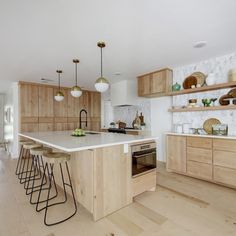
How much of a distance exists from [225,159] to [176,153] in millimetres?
913

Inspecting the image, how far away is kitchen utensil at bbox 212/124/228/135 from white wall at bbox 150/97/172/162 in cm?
110

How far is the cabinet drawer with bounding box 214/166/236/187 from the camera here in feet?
8.71

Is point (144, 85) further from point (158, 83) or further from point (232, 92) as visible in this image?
point (232, 92)

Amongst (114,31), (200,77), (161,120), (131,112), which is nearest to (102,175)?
(114,31)

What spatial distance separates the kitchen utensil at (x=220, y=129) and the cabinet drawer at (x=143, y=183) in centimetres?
161

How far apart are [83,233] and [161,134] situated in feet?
10.4

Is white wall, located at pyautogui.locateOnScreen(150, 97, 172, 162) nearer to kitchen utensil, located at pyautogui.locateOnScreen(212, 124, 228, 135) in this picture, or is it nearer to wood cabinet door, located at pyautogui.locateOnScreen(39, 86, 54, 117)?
kitchen utensil, located at pyautogui.locateOnScreen(212, 124, 228, 135)

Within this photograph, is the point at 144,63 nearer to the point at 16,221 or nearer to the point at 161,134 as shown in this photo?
the point at 161,134

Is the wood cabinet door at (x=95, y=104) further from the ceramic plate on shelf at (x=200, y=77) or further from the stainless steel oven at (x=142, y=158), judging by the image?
the stainless steel oven at (x=142, y=158)

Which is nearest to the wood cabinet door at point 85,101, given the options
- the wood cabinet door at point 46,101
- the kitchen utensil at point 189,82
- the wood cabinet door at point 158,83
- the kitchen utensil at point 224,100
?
the wood cabinet door at point 46,101

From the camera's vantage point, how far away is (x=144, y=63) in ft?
11.4

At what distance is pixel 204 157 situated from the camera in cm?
301

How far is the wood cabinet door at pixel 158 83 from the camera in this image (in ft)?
12.6

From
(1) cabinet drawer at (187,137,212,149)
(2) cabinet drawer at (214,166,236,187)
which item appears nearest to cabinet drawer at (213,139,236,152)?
(1) cabinet drawer at (187,137,212,149)
